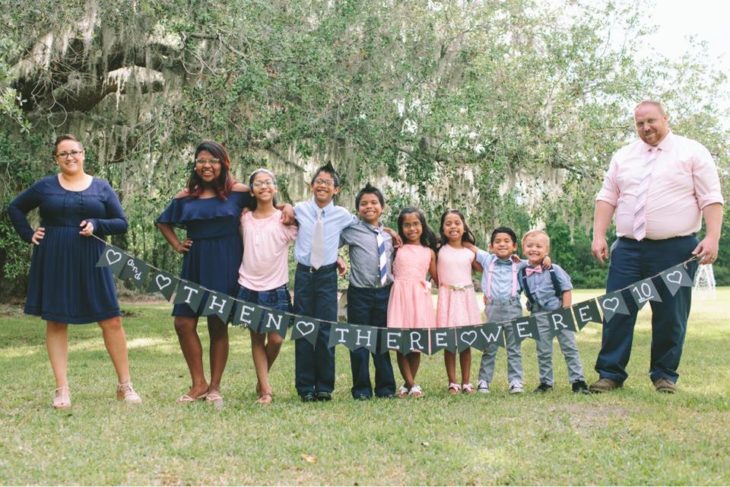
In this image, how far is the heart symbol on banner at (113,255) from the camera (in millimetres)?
5539

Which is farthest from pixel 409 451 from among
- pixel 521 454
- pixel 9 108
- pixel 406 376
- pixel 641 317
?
pixel 641 317

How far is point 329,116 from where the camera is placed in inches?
404

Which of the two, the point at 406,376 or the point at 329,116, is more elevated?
the point at 329,116

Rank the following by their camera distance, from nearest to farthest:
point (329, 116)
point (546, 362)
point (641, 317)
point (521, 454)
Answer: point (521, 454) < point (546, 362) < point (329, 116) < point (641, 317)

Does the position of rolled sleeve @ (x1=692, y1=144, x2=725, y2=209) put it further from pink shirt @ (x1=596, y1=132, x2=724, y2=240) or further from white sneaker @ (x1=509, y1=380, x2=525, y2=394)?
white sneaker @ (x1=509, y1=380, x2=525, y2=394)

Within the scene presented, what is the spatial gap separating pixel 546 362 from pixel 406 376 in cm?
105

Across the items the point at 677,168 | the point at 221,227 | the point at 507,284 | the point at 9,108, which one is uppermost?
the point at 9,108

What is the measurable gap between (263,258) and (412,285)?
1.10 m

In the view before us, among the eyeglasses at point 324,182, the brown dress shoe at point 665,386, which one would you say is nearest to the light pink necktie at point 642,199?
the brown dress shoe at point 665,386

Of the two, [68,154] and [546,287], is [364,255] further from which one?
[68,154]

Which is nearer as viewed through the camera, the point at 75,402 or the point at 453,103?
the point at 75,402

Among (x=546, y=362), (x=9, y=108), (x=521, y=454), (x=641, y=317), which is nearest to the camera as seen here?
(x=521, y=454)

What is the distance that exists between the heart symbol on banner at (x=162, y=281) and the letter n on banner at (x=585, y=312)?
280 cm

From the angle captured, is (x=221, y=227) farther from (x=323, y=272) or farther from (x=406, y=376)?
(x=406, y=376)
